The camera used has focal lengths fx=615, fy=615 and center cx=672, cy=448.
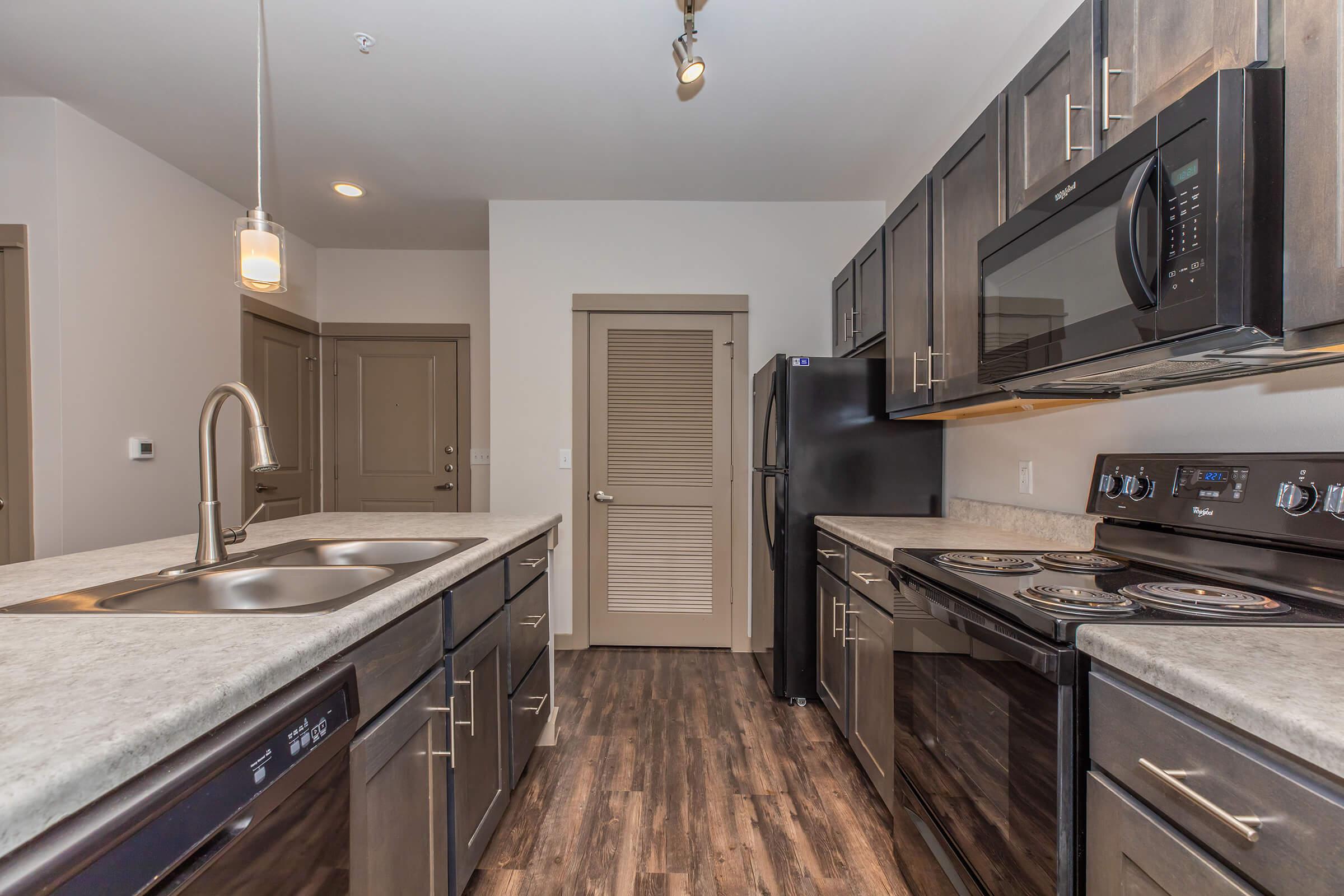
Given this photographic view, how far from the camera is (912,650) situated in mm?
1528

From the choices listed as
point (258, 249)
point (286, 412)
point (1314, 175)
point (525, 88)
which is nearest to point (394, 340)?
point (286, 412)

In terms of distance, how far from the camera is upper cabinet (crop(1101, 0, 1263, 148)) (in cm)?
99

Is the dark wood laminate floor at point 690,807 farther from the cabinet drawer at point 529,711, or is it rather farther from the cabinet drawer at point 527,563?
the cabinet drawer at point 527,563

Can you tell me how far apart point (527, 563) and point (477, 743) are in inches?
24.8

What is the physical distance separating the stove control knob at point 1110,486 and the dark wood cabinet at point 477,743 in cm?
165

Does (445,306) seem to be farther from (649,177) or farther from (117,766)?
(117,766)

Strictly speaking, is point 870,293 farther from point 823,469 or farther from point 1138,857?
point 1138,857

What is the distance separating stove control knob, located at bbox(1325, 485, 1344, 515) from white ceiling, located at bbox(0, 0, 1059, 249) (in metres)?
1.73

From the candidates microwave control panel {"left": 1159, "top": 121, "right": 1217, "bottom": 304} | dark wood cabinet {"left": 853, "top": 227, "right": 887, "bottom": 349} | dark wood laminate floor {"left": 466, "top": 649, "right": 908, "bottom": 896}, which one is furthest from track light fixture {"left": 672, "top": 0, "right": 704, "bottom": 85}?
dark wood laminate floor {"left": 466, "top": 649, "right": 908, "bottom": 896}

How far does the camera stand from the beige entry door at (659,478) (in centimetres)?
359

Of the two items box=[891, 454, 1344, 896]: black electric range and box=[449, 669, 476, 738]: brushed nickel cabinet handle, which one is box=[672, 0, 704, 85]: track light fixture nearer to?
box=[891, 454, 1344, 896]: black electric range

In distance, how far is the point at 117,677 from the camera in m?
0.68

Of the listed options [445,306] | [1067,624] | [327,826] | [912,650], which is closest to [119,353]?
[445,306]

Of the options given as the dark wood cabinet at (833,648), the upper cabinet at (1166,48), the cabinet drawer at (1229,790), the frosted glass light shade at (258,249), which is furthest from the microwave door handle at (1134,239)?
the frosted glass light shade at (258,249)
